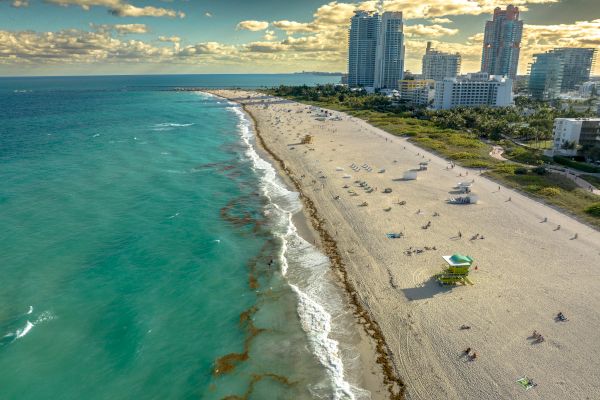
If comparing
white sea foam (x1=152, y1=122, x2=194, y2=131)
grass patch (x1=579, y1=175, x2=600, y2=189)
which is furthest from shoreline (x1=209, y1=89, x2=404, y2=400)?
white sea foam (x1=152, y1=122, x2=194, y2=131)

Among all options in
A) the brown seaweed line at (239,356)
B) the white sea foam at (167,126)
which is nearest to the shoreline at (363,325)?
the brown seaweed line at (239,356)

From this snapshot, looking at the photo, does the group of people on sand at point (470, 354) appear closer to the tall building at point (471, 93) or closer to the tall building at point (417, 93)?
the tall building at point (471, 93)

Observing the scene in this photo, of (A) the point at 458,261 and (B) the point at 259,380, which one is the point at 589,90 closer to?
(A) the point at 458,261

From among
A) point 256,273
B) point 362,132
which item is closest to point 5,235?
point 256,273

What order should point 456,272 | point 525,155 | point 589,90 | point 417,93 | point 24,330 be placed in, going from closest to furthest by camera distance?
point 24,330 < point 456,272 < point 525,155 < point 417,93 < point 589,90

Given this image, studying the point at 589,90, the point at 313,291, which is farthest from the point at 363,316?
the point at 589,90

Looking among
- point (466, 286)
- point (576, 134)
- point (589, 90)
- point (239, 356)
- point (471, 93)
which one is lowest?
point (239, 356)
